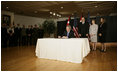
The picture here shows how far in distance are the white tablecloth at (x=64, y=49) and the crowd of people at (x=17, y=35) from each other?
3.74 metres

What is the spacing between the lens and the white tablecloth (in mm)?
2994

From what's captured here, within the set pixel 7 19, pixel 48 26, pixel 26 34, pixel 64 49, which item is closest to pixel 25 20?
pixel 7 19

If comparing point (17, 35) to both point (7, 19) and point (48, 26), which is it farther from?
point (48, 26)

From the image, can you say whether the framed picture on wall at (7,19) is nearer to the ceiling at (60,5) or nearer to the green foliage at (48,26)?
the ceiling at (60,5)

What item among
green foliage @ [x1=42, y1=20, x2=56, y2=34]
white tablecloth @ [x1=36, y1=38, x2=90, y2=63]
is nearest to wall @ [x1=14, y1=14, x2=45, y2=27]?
green foliage @ [x1=42, y1=20, x2=56, y2=34]

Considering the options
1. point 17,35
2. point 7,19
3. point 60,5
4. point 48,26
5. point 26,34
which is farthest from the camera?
point 48,26

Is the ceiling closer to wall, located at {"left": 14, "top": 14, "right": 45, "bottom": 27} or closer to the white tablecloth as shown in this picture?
wall, located at {"left": 14, "top": 14, "right": 45, "bottom": 27}

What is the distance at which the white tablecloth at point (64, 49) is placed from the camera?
118 inches

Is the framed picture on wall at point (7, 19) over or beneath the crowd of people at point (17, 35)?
over

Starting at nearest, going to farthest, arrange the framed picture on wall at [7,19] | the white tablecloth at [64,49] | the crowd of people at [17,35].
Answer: the white tablecloth at [64,49] < the crowd of people at [17,35] < the framed picture on wall at [7,19]

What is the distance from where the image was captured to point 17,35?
7.12 meters

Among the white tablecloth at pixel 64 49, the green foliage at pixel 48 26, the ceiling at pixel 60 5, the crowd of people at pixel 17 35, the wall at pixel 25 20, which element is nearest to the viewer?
the white tablecloth at pixel 64 49

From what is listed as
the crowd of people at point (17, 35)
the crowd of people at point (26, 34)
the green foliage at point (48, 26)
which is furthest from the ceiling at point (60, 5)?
the green foliage at point (48, 26)

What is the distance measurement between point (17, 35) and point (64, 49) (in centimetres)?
486
